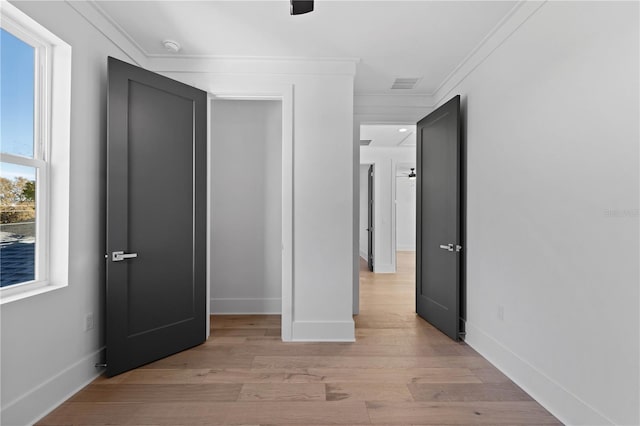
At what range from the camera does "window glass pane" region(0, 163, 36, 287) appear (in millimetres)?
1846

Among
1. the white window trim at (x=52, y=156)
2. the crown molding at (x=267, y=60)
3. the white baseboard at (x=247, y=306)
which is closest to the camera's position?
the white window trim at (x=52, y=156)

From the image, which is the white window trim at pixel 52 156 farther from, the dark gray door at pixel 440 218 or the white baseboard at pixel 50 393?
the dark gray door at pixel 440 218

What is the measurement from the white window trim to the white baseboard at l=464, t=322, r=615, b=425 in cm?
317

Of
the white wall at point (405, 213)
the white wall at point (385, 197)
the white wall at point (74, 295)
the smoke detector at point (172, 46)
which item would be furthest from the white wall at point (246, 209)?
the white wall at point (405, 213)

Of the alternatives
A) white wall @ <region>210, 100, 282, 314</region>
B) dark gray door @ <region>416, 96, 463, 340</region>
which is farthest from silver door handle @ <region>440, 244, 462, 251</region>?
white wall @ <region>210, 100, 282, 314</region>

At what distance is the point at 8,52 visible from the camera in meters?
1.88

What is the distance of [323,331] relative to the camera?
3105 mm

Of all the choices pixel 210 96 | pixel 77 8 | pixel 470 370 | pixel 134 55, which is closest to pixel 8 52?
pixel 77 8

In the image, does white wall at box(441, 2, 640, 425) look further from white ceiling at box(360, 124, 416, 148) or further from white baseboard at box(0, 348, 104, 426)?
white baseboard at box(0, 348, 104, 426)

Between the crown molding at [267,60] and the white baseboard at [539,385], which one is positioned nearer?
the white baseboard at [539,385]

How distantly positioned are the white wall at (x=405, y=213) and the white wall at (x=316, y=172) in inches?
321

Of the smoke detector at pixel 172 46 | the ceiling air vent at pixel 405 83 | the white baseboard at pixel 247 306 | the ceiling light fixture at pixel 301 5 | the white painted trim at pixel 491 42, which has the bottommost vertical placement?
the white baseboard at pixel 247 306

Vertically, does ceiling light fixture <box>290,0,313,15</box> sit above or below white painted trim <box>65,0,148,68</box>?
below

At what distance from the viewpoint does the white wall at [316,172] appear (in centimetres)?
312
